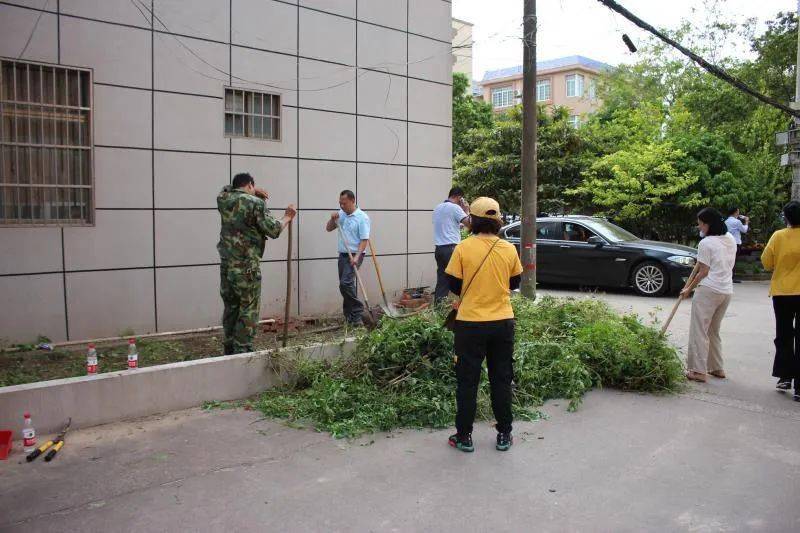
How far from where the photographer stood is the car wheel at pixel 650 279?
12289 mm

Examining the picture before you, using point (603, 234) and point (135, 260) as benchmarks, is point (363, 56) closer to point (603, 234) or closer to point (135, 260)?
point (135, 260)

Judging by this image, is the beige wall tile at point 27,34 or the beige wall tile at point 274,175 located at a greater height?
the beige wall tile at point 27,34

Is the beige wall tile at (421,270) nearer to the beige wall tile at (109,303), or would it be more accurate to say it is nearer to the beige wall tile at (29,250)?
the beige wall tile at (109,303)

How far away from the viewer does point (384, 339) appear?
5996mm

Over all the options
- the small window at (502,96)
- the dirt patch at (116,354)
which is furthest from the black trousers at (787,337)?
the small window at (502,96)

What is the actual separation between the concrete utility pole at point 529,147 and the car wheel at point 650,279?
3.73 metres

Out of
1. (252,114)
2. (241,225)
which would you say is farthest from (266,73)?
(241,225)

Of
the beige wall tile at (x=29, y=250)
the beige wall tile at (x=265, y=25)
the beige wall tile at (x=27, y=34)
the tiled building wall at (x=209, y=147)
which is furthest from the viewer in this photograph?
the beige wall tile at (x=265, y=25)

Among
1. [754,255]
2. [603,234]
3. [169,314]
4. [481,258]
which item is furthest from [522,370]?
[754,255]

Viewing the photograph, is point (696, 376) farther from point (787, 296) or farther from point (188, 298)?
point (188, 298)

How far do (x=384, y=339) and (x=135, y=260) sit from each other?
3.07m

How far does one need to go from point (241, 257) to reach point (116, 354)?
1.64 m

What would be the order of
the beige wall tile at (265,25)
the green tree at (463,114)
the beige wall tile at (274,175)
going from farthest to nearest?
the green tree at (463,114) → the beige wall tile at (274,175) → the beige wall tile at (265,25)

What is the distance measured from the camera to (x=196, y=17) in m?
7.55
